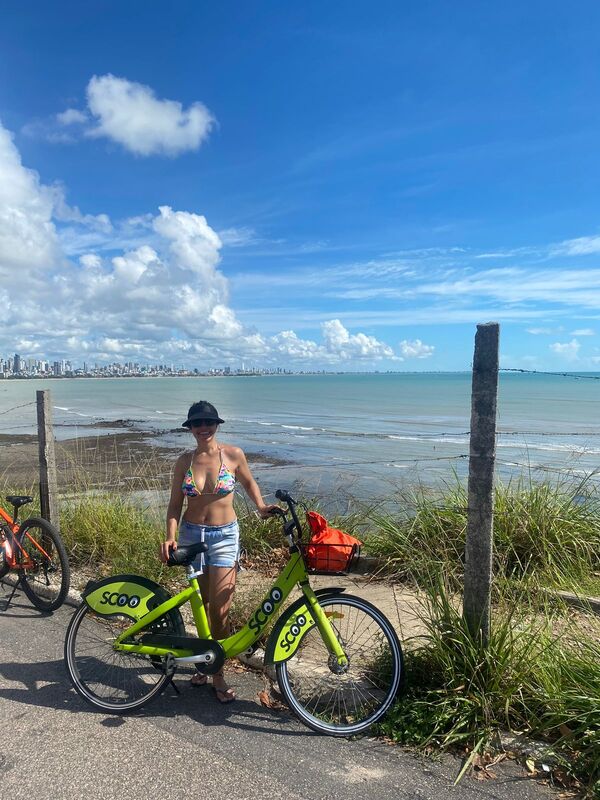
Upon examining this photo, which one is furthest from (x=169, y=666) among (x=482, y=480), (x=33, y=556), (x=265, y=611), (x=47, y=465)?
(x=47, y=465)

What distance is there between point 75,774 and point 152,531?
4.04m

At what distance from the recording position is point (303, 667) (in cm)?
403

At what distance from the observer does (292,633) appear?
362 cm

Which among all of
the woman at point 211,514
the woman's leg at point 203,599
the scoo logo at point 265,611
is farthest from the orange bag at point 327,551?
Answer: the woman's leg at point 203,599

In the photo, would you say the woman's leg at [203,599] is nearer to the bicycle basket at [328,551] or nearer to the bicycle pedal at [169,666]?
the bicycle pedal at [169,666]

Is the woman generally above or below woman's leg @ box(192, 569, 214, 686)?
above

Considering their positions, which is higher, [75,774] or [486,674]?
[486,674]

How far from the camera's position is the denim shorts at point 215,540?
398 cm

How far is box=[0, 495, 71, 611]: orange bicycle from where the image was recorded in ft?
18.6

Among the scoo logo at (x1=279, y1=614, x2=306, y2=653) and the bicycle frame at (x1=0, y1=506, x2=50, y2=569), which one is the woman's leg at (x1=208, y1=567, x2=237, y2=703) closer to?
the scoo logo at (x1=279, y1=614, x2=306, y2=653)

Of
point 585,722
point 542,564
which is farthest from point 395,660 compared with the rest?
point 542,564

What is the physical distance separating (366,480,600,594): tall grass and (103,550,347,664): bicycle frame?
2094 mm

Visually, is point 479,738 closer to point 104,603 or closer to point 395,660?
point 395,660

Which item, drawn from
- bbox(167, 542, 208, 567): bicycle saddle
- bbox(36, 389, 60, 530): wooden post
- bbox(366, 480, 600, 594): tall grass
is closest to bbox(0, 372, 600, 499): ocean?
bbox(36, 389, 60, 530): wooden post
